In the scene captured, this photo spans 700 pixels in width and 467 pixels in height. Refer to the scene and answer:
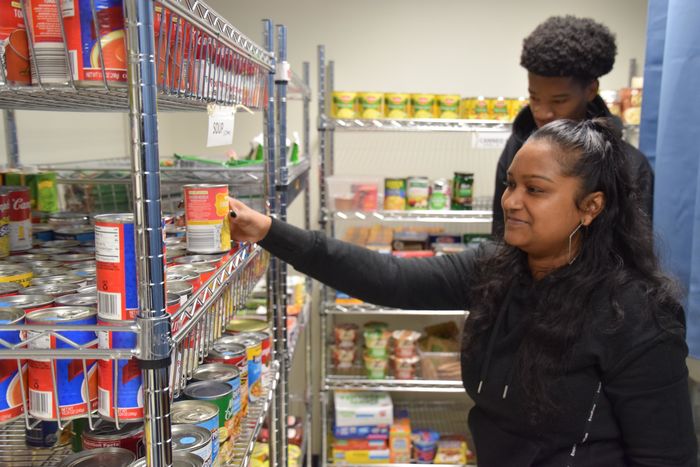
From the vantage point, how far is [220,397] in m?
1.17

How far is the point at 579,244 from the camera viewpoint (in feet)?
4.19

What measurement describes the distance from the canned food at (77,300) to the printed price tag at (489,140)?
7.37 ft

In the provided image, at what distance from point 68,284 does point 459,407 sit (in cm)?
301

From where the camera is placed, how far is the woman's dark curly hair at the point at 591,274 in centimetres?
121

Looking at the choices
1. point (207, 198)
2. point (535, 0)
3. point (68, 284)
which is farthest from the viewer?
point (535, 0)

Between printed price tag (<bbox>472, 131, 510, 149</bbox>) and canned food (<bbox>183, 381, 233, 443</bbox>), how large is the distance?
1970 millimetres

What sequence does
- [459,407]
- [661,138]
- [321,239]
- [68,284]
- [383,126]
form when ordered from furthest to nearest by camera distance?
[459,407] → [383,126] → [661,138] → [321,239] → [68,284]

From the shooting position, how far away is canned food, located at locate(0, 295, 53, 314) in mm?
829

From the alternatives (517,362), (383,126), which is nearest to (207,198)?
(517,362)

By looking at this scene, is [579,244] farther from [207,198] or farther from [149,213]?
[149,213]

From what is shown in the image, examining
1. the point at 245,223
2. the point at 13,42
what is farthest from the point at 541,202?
the point at 13,42

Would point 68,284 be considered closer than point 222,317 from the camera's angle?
Yes

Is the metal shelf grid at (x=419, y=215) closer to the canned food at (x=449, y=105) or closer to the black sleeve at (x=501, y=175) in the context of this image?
the canned food at (x=449, y=105)

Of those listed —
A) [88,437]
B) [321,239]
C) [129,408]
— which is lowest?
[88,437]
